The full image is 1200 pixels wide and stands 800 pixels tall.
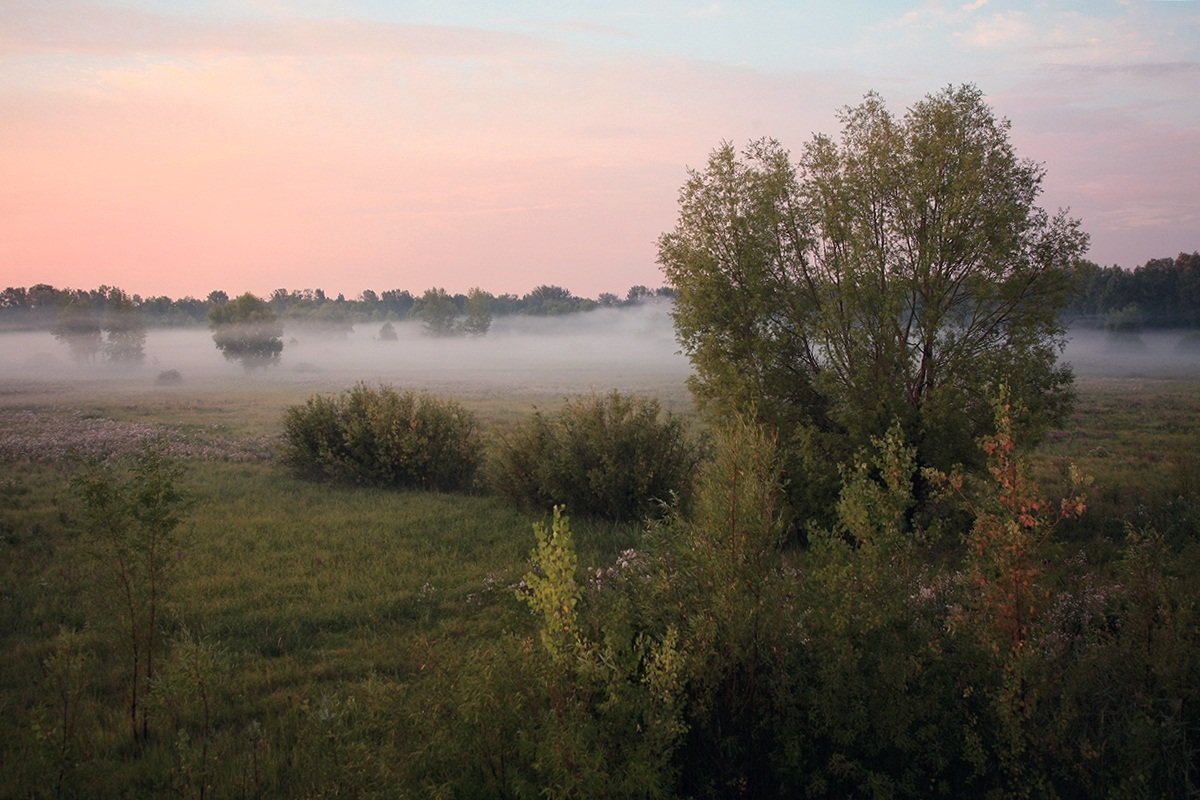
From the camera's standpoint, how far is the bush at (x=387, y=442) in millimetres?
23797

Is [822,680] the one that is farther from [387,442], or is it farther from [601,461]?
[387,442]

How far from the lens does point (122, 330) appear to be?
113875mm

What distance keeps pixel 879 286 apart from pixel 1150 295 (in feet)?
357

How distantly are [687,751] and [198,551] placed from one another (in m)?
12.4

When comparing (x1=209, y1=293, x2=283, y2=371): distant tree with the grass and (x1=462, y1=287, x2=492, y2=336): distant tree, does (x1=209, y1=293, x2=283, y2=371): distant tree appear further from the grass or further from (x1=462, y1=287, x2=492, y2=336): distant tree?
the grass

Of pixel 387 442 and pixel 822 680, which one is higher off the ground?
pixel 822 680

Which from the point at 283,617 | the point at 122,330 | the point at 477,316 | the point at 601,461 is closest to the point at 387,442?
the point at 601,461

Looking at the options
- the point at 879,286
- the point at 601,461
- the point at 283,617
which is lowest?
the point at 283,617

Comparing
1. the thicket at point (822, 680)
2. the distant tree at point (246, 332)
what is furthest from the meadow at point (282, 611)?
the distant tree at point (246, 332)

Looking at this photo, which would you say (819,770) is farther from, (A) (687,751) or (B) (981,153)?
(B) (981,153)

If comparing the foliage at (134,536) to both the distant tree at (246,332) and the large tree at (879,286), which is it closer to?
the large tree at (879,286)

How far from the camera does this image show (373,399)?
25281 mm

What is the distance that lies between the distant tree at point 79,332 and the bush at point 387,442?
113 meters

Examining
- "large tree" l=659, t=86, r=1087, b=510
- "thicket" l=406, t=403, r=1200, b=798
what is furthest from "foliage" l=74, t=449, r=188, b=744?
"large tree" l=659, t=86, r=1087, b=510
